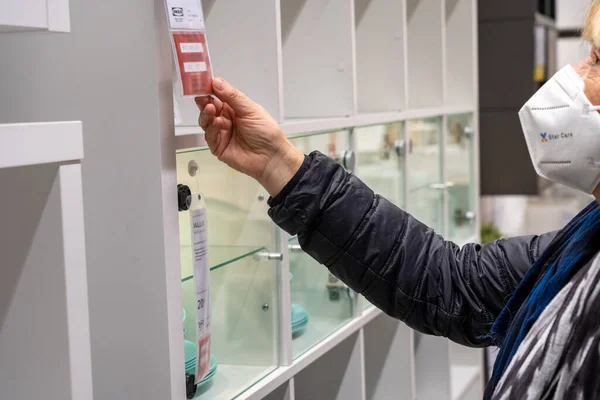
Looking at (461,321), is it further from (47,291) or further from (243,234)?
(47,291)

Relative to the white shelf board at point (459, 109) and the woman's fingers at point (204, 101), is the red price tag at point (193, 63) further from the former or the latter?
the white shelf board at point (459, 109)

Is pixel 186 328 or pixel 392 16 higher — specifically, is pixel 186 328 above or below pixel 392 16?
below

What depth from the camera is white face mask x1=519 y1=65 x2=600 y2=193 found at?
111 cm

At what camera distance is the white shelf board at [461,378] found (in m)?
3.09

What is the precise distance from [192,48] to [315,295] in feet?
2.98

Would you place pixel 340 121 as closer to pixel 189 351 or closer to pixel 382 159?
pixel 382 159

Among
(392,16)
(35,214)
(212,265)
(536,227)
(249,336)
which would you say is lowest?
(536,227)

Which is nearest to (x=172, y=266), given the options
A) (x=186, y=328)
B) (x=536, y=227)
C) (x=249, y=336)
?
(x=186, y=328)

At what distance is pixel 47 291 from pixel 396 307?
84 cm

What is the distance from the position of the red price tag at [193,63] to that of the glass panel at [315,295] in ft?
1.58

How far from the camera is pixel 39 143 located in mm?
806

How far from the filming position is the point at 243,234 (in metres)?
1.56

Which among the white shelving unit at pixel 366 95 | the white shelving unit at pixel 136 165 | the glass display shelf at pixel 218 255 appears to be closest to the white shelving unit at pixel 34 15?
the white shelving unit at pixel 136 165

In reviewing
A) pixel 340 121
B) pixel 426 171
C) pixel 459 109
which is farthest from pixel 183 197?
pixel 459 109
